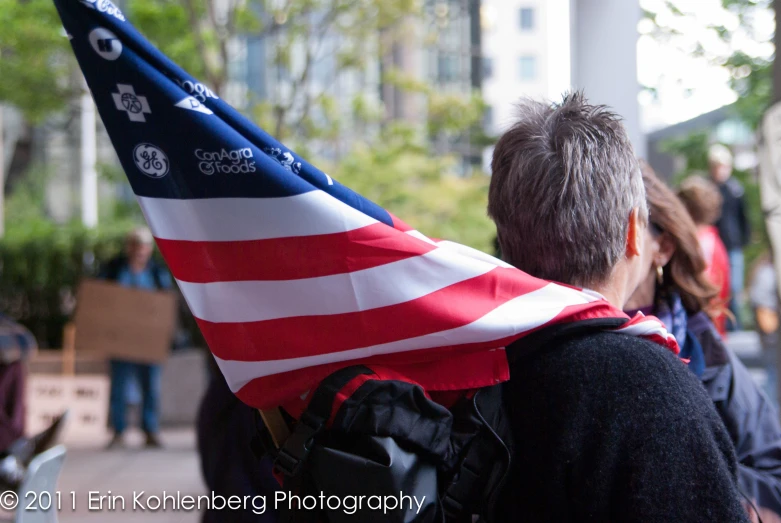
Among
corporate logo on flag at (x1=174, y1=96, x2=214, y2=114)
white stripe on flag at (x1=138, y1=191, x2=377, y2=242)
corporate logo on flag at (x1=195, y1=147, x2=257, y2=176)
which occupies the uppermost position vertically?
corporate logo on flag at (x1=174, y1=96, x2=214, y2=114)

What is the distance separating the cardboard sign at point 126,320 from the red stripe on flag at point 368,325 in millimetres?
7959

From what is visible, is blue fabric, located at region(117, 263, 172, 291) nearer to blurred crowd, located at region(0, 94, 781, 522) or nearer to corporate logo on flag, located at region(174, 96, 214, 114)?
blurred crowd, located at region(0, 94, 781, 522)

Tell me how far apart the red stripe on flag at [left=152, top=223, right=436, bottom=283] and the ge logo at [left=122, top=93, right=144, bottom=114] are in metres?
0.24

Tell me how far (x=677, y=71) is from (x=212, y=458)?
929 centimetres

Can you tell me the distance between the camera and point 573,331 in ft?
5.06

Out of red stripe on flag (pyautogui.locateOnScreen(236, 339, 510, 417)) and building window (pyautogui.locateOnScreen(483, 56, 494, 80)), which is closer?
red stripe on flag (pyautogui.locateOnScreen(236, 339, 510, 417))

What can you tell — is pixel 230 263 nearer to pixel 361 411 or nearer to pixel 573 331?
pixel 361 411

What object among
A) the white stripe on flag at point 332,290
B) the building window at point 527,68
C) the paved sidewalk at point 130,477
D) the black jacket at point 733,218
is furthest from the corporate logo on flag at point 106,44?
the building window at point 527,68

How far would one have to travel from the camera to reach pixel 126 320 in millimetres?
9336

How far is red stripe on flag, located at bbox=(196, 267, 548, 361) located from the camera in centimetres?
156

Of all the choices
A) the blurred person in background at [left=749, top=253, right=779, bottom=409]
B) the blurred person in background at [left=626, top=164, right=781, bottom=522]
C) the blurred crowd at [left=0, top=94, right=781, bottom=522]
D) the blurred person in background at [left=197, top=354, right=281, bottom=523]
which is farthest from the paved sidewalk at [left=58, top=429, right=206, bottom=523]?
the blurred person in background at [left=749, top=253, right=779, bottom=409]

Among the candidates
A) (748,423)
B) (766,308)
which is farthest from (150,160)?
(766,308)

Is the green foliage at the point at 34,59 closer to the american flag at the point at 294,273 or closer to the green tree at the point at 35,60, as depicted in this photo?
the green tree at the point at 35,60

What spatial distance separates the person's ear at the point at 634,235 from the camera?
1695 mm
